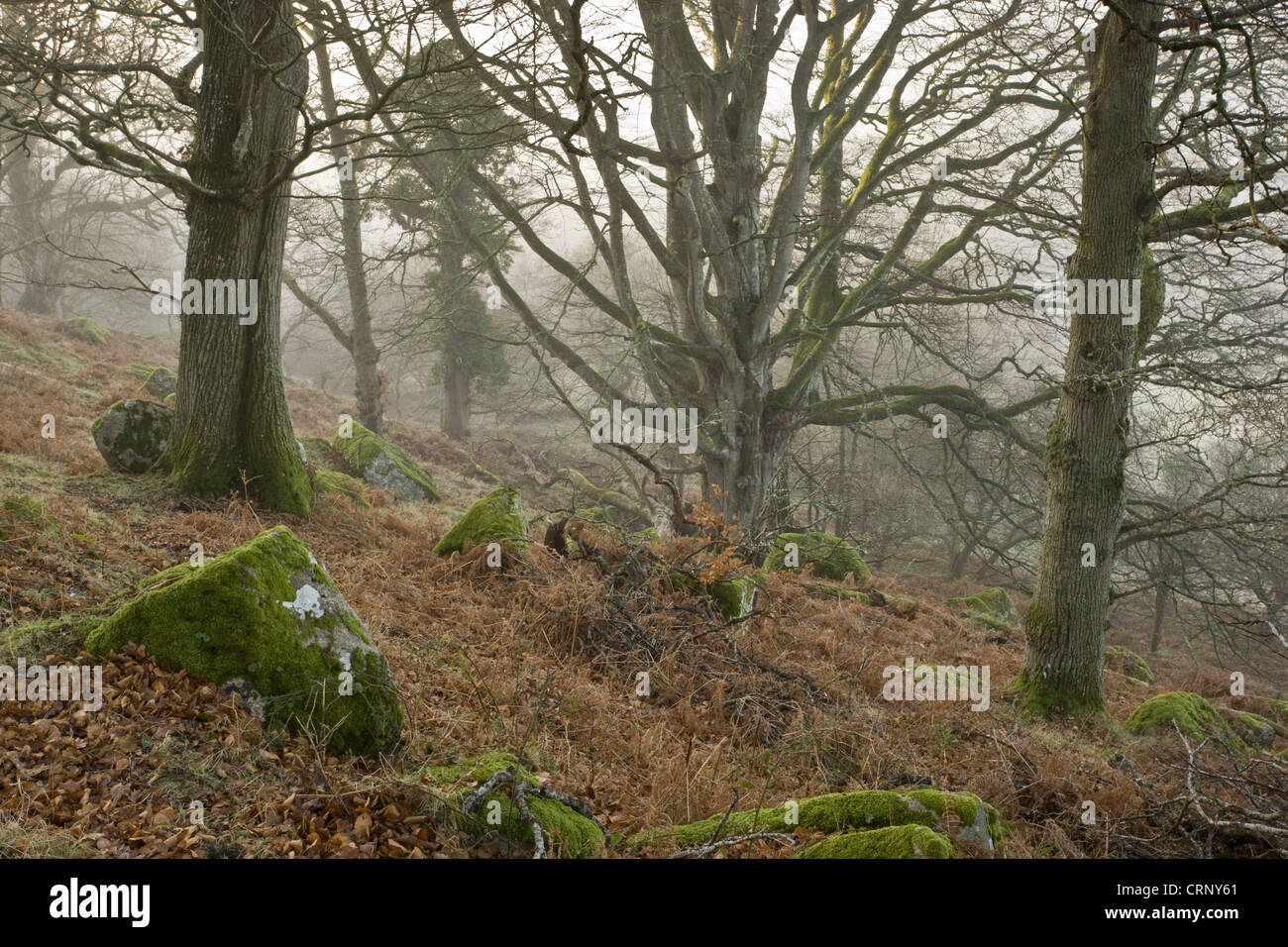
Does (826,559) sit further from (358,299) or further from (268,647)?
(358,299)

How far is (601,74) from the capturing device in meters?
8.28

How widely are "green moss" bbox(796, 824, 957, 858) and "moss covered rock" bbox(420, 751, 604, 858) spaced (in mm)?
944

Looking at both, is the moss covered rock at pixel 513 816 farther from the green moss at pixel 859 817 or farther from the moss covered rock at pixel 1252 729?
the moss covered rock at pixel 1252 729

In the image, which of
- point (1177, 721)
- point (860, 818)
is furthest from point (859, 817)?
point (1177, 721)

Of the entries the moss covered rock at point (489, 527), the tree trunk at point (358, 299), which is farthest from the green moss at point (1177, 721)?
the tree trunk at point (358, 299)

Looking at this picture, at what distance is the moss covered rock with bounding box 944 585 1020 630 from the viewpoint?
521 inches

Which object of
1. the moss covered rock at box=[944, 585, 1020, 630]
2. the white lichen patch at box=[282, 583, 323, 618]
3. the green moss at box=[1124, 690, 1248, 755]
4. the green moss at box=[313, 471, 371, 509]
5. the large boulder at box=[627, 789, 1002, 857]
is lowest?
the green moss at box=[1124, 690, 1248, 755]

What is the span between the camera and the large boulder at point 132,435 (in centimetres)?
809

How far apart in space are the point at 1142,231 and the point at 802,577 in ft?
21.5

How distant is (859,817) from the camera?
3.46 metres

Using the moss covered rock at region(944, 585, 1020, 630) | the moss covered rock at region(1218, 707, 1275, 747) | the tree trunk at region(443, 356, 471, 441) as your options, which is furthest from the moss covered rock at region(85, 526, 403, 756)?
the tree trunk at region(443, 356, 471, 441)

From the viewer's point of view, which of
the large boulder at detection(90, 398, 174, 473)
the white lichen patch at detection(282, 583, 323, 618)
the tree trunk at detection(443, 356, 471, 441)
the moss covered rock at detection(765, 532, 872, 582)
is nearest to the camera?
the white lichen patch at detection(282, 583, 323, 618)

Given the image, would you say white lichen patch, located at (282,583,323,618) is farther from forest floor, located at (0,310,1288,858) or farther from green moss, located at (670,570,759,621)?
green moss, located at (670,570,759,621)
